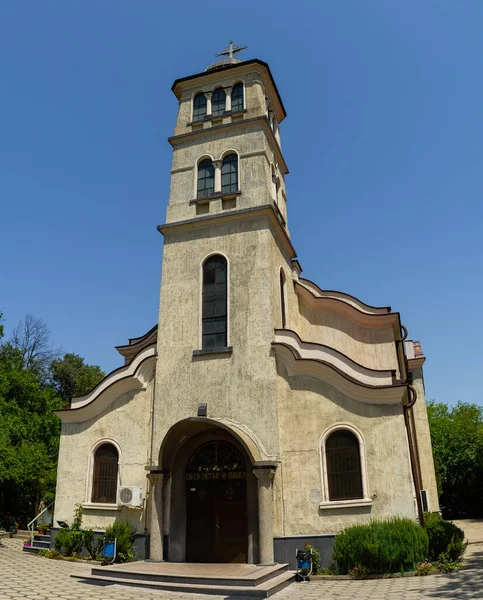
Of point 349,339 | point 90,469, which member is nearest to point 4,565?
point 90,469

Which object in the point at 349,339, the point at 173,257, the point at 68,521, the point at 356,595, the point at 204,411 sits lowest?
the point at 356,595

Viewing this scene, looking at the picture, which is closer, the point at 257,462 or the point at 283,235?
the point at 257,462

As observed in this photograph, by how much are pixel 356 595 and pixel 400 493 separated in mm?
3398

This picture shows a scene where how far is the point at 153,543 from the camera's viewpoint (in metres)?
14.0

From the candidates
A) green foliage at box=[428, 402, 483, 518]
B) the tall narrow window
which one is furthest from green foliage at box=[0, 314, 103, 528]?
green foliage at box=[428, 402, 483, 518]

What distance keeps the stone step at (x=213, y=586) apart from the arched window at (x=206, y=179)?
1189 cm

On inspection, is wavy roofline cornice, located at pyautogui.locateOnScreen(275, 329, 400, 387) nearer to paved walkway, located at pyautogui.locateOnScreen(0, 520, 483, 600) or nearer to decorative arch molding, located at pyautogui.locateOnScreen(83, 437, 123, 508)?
paved walkway, located at pyautogui.locateOnScreen(0, 520, 483, 600)

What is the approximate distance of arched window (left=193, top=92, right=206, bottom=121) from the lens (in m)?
19.5

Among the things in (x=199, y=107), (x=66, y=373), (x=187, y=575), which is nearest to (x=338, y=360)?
(x=187, y=575)

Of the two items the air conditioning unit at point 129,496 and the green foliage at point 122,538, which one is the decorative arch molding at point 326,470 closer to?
the air conditioning unit at point 129,496

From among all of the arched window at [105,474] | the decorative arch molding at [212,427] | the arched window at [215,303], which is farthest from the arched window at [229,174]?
the arched window at [105,474]

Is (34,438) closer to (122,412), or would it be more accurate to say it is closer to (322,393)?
(122,412)

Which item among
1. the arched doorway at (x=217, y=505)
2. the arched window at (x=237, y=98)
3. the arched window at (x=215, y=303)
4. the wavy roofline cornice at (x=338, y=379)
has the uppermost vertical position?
the arched window at (x=237, y=98)

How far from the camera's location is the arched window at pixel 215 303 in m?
15.8
